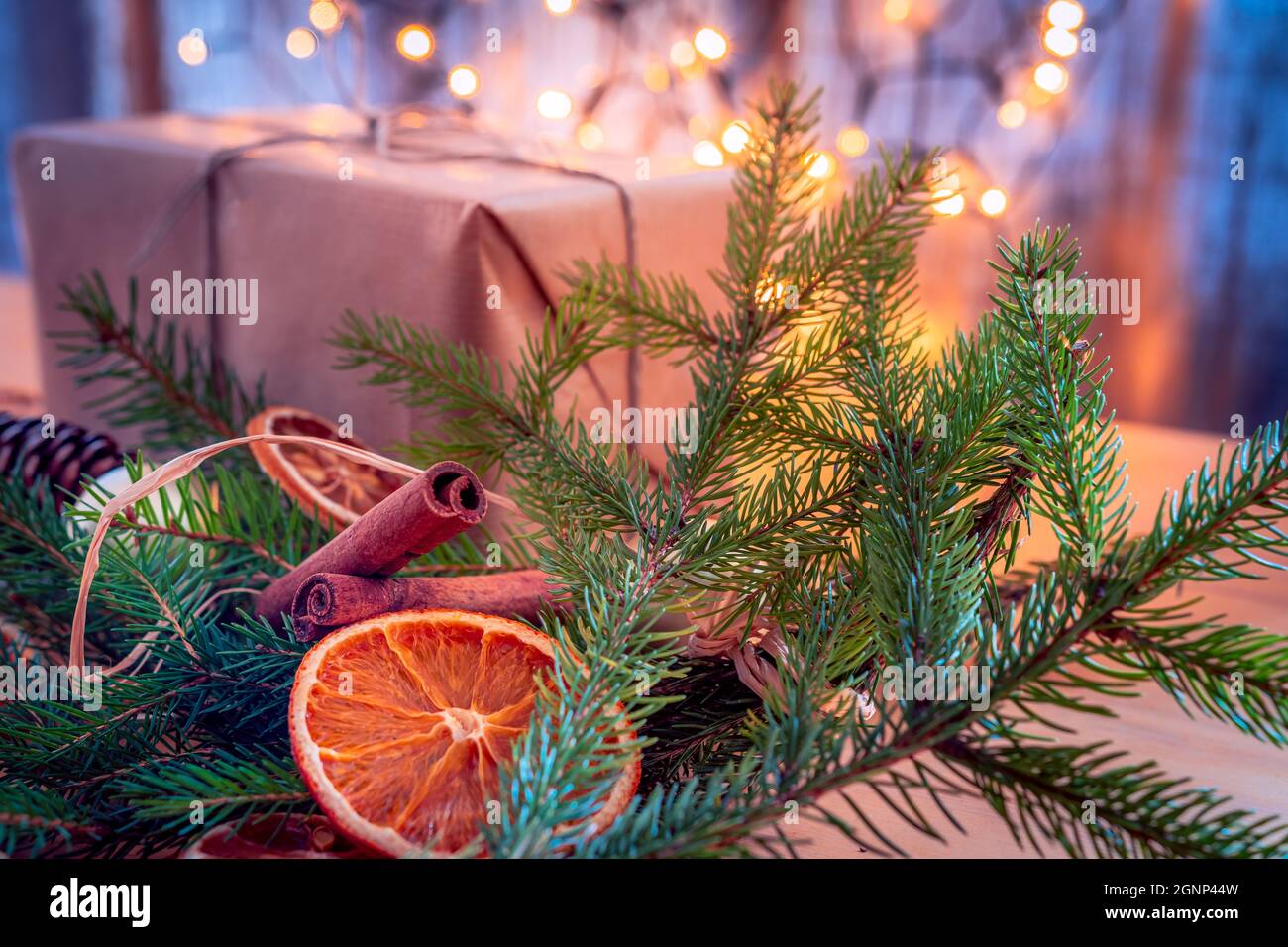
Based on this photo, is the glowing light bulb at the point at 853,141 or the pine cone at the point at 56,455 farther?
the glowing light bulb at the point at 853,141

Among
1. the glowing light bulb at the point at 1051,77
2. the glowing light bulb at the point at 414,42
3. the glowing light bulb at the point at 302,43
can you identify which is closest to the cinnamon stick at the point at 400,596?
the glowing light bulb at the point at 414,42

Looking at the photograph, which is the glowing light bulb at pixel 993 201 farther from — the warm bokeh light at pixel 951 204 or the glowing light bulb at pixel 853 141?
the warm bokeh light at pixel 951 204

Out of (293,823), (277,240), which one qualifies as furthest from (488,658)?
(277,240)

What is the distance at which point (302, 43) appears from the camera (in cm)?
104

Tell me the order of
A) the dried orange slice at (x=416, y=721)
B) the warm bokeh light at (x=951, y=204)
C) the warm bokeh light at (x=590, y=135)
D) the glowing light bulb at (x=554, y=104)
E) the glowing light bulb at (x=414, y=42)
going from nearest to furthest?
the dried orange slice at (x=416, y=721) → the warm bokeh light at (x=951, y=204) → the glowing light bulb at (x=414, y=42) → the glowing light bulb at (x=554, y=104) → the warm bokeh light at (x=590, y=135)

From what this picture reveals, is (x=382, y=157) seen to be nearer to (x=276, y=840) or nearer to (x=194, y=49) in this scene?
(x=276, y=840)

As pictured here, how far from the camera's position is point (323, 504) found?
37 cm

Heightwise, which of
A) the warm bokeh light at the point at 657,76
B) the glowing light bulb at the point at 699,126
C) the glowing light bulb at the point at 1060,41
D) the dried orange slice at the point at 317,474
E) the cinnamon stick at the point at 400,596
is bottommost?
the cinnamon stick at the point at 400,596

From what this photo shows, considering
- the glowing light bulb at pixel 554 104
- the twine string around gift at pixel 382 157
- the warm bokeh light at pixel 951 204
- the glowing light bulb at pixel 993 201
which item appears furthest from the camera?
the glowing light bulb at pixel 554 104

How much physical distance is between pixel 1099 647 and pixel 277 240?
43 centimetres

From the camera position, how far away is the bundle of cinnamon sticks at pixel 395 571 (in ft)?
0.86

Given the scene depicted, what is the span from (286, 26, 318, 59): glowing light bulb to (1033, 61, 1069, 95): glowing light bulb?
0.64 m

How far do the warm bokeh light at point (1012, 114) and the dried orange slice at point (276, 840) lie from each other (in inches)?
30.5

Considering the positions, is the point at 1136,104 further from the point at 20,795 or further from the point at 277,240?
the point at 20,795
